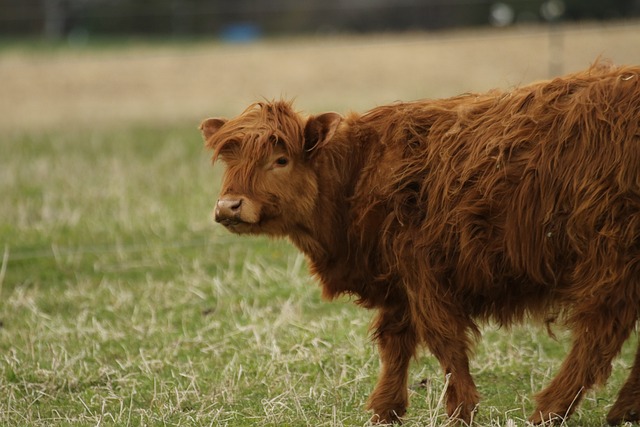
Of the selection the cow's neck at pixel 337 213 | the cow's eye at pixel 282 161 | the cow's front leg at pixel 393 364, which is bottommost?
the cow's front leg at pixel 393 364

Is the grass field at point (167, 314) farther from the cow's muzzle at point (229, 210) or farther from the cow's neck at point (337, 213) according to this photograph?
the cow's muzzle at point (229, 210)

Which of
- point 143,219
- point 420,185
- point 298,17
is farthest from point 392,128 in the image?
point 298,17

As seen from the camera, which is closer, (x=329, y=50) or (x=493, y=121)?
(x=493, y=121)

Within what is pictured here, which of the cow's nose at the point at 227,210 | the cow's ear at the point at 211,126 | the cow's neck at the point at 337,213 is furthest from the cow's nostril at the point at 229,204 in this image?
the cow's ear at the point at 211,126

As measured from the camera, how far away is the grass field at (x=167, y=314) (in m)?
6.87

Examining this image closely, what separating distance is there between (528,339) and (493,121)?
261 centimetres

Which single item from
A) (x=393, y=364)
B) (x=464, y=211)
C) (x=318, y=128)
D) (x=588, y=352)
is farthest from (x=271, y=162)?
(x=588, y=352)

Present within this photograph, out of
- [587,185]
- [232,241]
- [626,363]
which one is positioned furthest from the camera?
[232,241]

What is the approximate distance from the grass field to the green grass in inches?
0.7

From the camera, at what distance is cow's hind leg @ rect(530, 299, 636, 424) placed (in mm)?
5875

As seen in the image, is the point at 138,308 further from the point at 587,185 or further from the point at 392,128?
the point at 587,185

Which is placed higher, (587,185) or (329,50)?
(587,185)

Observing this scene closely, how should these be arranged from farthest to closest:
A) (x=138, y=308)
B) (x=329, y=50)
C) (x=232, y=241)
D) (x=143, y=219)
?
(x=329, y=50), (x=143, y=219), (x=232, y=241), (x=138, y=308)

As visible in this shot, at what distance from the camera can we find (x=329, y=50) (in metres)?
26.6
